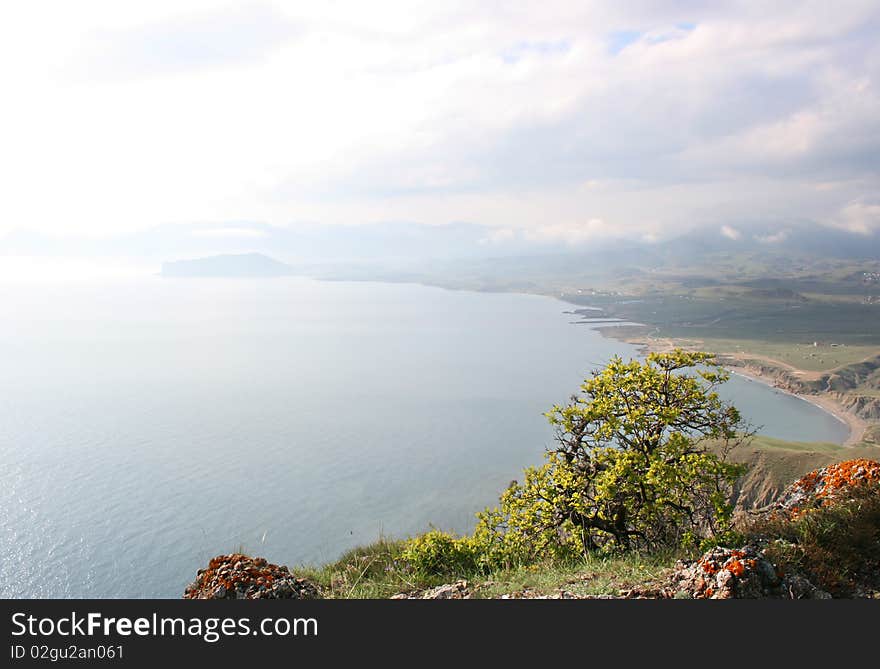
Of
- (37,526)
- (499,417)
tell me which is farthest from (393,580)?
(499,417)

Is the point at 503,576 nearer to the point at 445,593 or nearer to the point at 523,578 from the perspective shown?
the point at 523,578

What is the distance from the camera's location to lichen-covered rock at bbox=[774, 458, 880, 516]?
915 centimetres

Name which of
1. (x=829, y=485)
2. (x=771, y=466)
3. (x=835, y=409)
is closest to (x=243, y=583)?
(x=829, y=485)

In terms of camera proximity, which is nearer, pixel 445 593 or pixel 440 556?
pixel 445 593

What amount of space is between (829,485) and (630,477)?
341 centimetres

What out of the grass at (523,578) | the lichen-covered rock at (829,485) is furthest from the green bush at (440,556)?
the lichen-covered rock at (829,485)

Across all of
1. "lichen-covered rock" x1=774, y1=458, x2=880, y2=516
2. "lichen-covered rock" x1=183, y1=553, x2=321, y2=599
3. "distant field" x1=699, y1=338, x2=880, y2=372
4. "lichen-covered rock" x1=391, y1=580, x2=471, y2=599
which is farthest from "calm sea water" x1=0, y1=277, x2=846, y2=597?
"distant field" x1=699, y1=338, x2=880, y2=372

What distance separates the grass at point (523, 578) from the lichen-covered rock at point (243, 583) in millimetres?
1093

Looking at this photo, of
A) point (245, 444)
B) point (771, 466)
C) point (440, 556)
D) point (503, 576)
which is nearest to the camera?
point (503, 576)

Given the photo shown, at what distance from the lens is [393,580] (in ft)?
31.6

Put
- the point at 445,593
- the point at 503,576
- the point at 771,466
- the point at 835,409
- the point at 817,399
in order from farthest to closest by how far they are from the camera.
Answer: the point at 817,399 < the point at 835,409 < the point at 771,466 < the point at 503,576 < the point at 445,593

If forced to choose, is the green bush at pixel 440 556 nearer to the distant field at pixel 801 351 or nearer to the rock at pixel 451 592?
the rock at pixel 451 592

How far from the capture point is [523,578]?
871cm

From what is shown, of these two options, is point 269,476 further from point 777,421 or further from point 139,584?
point 777,421
